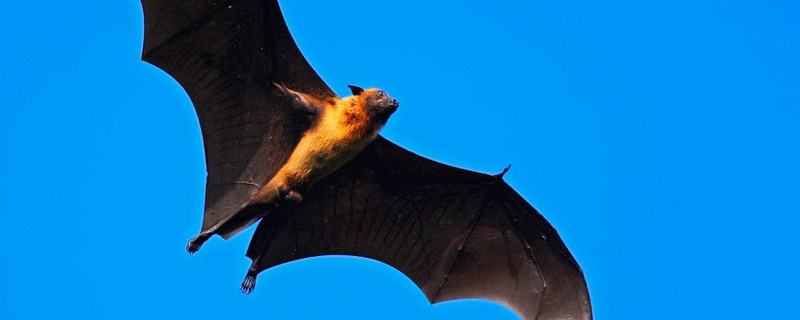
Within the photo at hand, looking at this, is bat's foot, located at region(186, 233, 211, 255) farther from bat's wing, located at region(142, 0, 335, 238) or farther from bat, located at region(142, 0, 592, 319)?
bat's wing, located at region(142, 0, 335, 238)

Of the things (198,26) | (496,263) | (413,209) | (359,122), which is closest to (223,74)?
(198,26)

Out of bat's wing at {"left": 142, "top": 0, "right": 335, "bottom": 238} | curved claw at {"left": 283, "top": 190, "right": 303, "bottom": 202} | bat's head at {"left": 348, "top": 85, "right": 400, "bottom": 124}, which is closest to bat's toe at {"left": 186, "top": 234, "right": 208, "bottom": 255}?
bat's wing at {"left": 142, "top": 0, "right": 335, "bottom": 238}

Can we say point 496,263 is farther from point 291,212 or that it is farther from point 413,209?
point 291,212

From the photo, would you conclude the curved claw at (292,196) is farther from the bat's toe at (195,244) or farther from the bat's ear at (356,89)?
the bat's ear at (356,89)

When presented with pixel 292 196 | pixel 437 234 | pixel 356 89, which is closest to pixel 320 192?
pixel 292 196

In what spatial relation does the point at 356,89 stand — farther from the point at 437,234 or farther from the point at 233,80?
the point at 437,234
